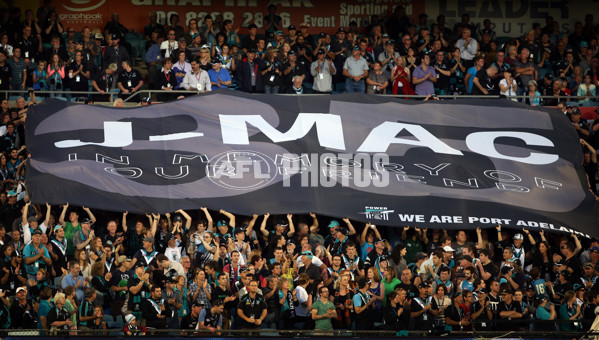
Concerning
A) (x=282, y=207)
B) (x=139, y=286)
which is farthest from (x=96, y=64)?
(x=139, y=286)

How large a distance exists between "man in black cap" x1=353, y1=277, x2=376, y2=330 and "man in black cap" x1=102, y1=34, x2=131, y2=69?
871cm

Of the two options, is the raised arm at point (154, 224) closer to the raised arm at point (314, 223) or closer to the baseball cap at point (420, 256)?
the raised arm at point (314, 223)

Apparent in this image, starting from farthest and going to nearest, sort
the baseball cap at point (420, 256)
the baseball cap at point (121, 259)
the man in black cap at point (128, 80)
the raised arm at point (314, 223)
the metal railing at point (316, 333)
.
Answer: the man in black cap at point (128, 80) → the raised arm at point (314, 223) → the baseball cap at point (420, 256) → the baseball cap at point (121, 259) → the metal railing at point (316, 333)

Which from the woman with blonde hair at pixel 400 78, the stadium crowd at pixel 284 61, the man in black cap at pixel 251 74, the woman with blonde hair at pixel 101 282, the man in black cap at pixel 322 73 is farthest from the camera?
the woman with blonde hair at pixel 400 78

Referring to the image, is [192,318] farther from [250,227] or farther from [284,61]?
[284,61]

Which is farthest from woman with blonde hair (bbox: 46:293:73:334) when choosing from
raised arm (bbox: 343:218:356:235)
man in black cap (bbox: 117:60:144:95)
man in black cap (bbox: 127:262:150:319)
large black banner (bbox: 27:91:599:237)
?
man in black cap (bbox: 117:60:144:95)

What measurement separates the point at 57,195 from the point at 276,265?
13.7 feet

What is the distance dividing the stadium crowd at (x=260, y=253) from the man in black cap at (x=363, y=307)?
0.02m

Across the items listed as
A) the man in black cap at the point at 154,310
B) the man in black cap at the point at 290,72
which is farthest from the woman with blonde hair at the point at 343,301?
A: the man in black cap at the point at 290,72

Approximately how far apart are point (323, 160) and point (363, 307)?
3.84 metres

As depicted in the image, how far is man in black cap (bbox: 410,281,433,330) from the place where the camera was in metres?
16.2

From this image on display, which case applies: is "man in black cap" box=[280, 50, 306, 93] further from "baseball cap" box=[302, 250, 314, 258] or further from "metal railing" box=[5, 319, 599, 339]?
"metal railing" box=[5, 319, 599, 339]

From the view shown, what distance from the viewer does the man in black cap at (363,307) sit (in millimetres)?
16625

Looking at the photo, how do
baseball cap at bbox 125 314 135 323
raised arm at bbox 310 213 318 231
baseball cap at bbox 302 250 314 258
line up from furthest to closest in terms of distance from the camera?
raised arm at bbox 310 213 318 231
baseball cap at bbox 302 250 314 258
baseball cap at bbox 125 314 135 323
